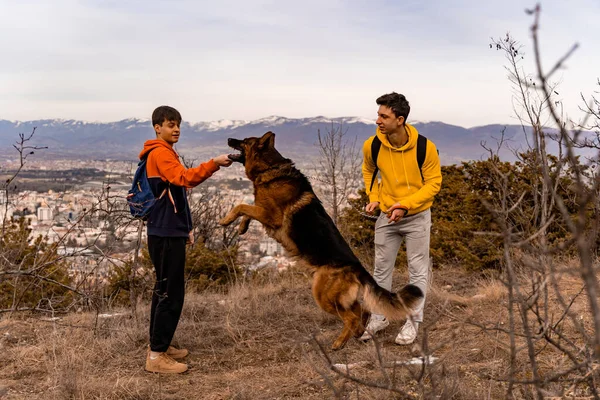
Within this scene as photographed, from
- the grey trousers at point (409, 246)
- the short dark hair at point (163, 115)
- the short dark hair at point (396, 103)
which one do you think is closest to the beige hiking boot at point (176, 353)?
the grey trousers at point (409, 246)

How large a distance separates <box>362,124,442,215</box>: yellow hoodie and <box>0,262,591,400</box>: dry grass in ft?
3.80

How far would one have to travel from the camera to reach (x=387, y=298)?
4.65 meters

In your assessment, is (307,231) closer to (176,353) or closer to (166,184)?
(166,184)

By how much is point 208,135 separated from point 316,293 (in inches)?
3495

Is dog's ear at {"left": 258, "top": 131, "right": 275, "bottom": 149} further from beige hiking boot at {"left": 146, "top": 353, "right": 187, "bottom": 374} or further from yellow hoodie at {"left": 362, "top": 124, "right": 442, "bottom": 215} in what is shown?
beige hiking boot at {"left": 146, "top": 353, "right": 187, "bottom": 374}

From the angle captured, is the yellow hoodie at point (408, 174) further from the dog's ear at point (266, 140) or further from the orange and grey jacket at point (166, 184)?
the orange and grey jacket at point (166, 184)

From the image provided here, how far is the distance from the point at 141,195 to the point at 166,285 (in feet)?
2.73

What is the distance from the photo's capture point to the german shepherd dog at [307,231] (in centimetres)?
480

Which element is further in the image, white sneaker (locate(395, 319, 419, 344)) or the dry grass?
white sneaker (locate(395, 319, 419, 344))

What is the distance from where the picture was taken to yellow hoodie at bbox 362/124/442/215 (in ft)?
15.7

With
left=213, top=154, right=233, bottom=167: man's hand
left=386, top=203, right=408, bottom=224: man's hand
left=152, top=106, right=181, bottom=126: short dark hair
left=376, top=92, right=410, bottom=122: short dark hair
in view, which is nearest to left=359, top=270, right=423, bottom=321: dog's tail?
left=386, top=203, right=408, bottom=224: man's hand

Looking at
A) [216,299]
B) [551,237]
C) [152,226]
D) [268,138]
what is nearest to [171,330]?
[152,226]

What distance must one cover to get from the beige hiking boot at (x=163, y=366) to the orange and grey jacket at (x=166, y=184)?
3.75 ft

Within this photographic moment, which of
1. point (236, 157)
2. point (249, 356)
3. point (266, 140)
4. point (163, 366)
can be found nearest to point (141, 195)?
point (236, 157)
